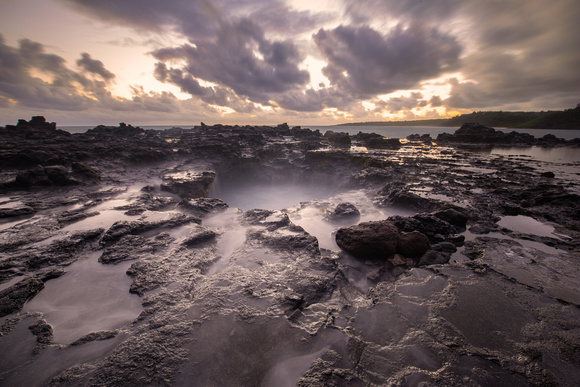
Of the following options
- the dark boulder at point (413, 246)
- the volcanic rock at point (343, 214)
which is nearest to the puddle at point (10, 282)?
the volcanic rock at point (343, 214)

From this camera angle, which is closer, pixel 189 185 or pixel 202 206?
pixel 202 206

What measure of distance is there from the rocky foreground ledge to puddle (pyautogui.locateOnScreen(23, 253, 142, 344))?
0.29ft

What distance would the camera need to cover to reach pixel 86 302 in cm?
418

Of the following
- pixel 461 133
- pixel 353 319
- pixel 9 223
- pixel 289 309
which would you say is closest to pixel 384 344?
pixel 353 319

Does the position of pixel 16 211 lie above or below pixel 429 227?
above

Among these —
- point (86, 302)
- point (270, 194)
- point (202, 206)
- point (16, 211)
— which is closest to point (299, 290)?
point (86, 302)

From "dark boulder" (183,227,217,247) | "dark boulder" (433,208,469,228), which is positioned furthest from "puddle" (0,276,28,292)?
"dark boulder" (433,208,469,228)

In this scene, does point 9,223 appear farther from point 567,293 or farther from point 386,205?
point 567,293

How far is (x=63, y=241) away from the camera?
19.0ft

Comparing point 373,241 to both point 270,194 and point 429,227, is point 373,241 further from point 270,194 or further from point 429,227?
point 270,194

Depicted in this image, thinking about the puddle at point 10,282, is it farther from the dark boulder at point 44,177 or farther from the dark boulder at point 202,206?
the dark boulder at point 44,177

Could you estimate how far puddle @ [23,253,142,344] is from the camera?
12.0 feet

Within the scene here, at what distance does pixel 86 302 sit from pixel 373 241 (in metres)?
7.01

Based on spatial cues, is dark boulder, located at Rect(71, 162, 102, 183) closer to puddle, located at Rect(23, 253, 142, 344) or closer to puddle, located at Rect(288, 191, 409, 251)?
puddle, located at Rect(23, 253, 142, 344)
